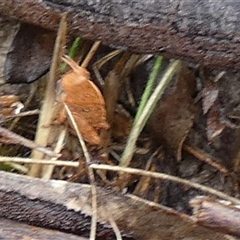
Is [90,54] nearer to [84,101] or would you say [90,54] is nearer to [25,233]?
[84,101]

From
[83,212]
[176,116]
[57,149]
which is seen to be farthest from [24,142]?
[176,116]

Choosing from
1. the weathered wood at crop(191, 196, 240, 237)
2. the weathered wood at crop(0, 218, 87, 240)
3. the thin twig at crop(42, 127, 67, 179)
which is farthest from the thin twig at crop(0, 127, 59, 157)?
the weathered wood at crop(191, 196, 240, 237)

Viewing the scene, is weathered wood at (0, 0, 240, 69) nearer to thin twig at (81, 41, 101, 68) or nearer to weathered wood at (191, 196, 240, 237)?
thin twig at (81, 41, 101, 68)

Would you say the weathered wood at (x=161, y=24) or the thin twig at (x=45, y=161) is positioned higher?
the weathered wood at (x=161, y=24)

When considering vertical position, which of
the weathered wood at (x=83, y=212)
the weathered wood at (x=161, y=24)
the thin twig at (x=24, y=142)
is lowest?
the weathered wood at (x=83, y=212)

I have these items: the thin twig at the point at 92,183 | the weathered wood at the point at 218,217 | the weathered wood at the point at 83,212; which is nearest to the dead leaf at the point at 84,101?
the thin twig at the point at 92,183

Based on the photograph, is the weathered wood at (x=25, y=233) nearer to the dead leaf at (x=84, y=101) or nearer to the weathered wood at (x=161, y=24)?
the dead leaf at (x=84, y=101)
